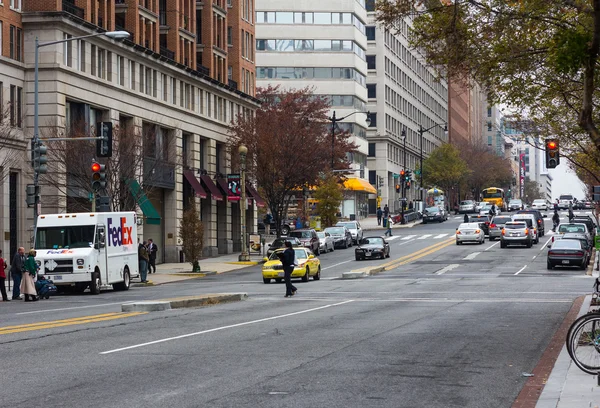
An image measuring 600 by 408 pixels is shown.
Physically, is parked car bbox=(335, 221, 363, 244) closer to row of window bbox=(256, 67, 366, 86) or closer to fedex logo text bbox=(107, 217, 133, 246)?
fedex logo text bbox=(107, 217, 133, 246)

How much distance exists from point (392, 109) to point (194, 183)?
68.7 m

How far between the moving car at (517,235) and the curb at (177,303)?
121 feet

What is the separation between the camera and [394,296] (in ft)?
102

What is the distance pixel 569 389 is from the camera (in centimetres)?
1161

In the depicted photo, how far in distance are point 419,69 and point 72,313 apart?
131 meters

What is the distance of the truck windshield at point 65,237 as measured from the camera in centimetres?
3613

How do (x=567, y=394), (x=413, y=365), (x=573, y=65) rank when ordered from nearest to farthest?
(x=567, y=394)
(x=413, y=365)
(x=573, y=65)

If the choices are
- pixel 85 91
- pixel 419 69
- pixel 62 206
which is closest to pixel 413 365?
pixel 62 206

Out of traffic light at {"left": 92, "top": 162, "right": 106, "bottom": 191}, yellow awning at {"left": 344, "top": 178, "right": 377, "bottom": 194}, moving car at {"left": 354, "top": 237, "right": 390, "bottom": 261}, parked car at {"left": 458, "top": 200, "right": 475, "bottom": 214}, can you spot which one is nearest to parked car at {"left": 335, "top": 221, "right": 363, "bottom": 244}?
moving car at {"left": 354, "top": 237, "right": 390, "bottom": 261}

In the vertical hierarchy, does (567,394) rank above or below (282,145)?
below

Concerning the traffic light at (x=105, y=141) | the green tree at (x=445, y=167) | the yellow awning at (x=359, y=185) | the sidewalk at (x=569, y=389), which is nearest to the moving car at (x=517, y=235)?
the traffic light at (x=105, y=141)

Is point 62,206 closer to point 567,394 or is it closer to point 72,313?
point 72,313

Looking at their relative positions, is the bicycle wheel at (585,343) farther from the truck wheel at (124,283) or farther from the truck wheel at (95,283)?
the truck wheel at (124,283)

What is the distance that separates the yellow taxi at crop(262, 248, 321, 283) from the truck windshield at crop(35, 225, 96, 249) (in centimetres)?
813
